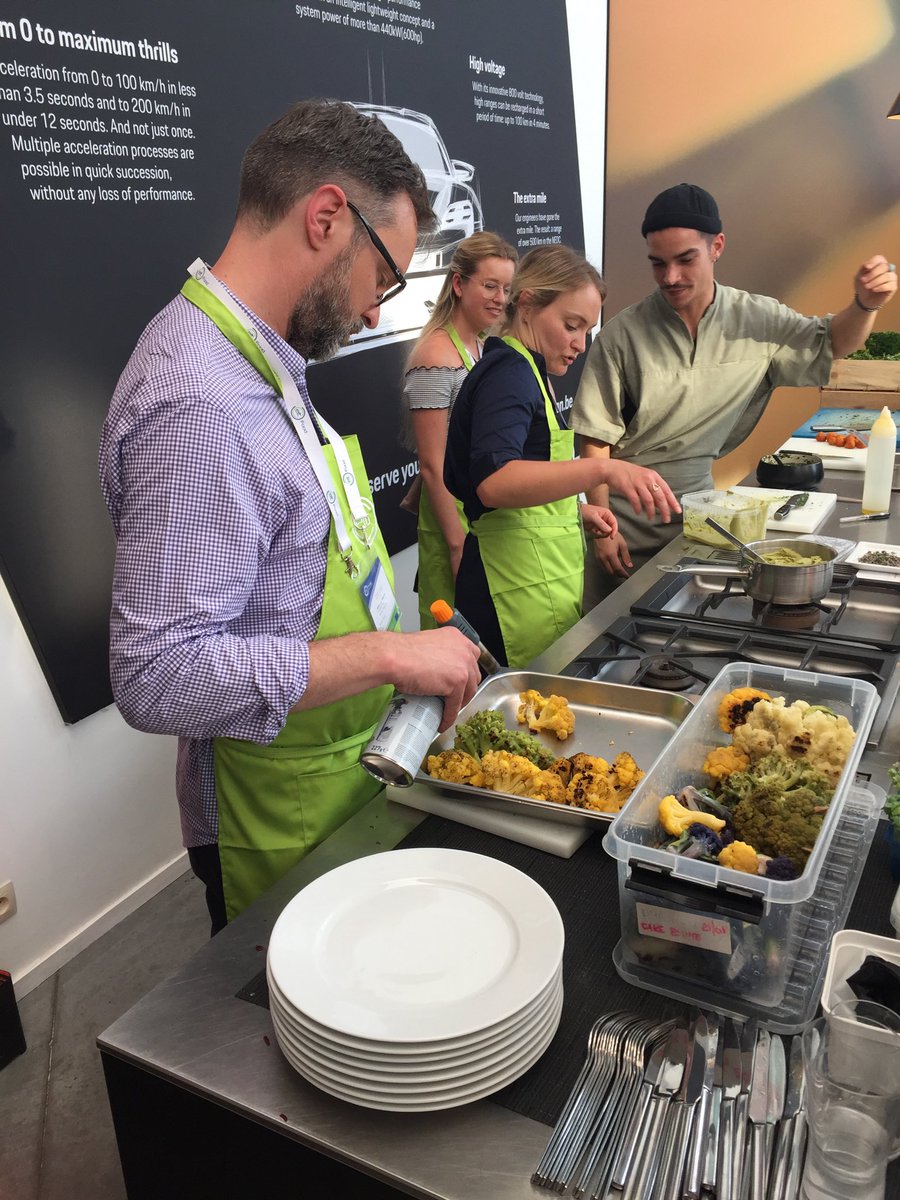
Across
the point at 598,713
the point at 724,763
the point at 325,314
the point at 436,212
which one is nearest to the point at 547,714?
the point at 598,713

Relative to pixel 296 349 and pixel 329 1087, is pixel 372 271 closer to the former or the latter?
pixel 296 349

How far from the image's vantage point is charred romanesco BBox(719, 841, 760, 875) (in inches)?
35.3

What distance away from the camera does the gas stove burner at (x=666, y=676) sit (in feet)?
5.05

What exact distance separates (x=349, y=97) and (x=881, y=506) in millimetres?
2070

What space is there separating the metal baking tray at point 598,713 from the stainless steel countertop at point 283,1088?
330mm

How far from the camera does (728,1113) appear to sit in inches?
30.5

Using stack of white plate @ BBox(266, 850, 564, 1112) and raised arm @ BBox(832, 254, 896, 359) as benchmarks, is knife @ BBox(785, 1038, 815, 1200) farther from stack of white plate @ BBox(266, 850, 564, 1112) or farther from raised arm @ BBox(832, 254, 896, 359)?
raised arm @ BBox(832, 254, 896, 359)

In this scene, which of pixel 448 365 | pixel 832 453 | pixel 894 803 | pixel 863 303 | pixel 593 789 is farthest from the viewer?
pixel 832 453

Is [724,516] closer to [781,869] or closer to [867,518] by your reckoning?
[867,518]

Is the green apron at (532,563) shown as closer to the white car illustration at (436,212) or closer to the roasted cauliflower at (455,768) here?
the roasted cauliflower at (455,768)

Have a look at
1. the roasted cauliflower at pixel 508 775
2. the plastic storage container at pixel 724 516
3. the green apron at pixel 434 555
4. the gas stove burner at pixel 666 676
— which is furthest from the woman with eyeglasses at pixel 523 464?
the roasted cauliflower at pixel 508 775

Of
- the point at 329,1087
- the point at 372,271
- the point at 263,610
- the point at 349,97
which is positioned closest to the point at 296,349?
the point at 372,271

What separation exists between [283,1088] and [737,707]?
716 millimetres

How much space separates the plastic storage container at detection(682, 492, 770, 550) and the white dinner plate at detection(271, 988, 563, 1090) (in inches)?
63.1
